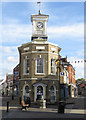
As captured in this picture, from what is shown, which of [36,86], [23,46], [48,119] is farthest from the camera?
[23,46]

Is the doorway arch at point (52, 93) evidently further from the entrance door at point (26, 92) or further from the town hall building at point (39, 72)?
the entrance door at point (26, 92)

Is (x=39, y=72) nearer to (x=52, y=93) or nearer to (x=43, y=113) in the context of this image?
(x=52, y=93)

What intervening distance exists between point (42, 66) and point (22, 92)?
4.23 metres

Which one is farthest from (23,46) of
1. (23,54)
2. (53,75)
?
(53,75)

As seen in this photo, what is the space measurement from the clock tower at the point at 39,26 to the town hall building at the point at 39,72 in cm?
140

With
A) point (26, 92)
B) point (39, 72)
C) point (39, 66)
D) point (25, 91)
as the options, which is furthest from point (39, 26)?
point (26, 92)

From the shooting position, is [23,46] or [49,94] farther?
[23,46]

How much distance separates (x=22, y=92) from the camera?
25609 mm

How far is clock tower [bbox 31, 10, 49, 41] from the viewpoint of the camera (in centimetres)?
2783

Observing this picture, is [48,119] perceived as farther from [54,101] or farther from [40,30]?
[40,30]

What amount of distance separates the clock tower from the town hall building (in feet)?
4.61

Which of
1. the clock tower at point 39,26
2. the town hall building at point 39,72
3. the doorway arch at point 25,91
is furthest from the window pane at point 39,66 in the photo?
the clock tower at point 39,26

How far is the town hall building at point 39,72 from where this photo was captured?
82.6ft

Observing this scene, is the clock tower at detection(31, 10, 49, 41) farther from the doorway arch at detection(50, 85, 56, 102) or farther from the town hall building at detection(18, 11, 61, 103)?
the doorway arch at detection(50, 85, 56, 102)
